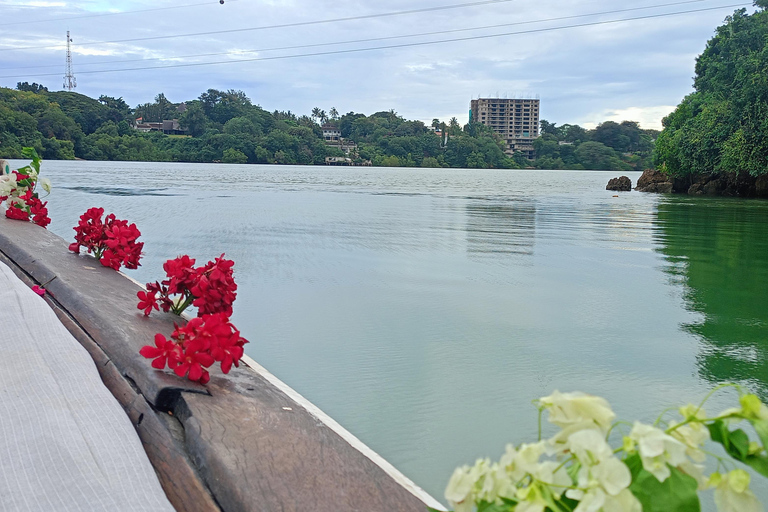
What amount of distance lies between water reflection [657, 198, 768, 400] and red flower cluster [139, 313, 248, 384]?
2.52 metres

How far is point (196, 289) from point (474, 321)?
2.48 meters

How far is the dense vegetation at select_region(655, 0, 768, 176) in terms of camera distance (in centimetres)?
1980

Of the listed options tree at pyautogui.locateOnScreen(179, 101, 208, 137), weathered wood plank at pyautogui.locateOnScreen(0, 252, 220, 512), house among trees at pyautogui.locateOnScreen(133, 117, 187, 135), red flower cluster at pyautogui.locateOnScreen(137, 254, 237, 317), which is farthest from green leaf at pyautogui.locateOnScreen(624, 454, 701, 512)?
house among trees at pyautogui.locateOnScreen(133, 117, 187, 135)

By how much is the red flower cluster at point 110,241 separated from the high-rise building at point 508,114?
125 metres

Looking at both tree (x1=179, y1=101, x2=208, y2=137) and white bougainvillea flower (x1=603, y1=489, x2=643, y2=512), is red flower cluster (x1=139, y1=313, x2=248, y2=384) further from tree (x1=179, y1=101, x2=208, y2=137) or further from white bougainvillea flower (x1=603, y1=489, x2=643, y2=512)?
tree (x1=179, y1=101, x2=208, y2=137)

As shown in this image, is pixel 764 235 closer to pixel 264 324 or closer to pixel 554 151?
pixel 264 324

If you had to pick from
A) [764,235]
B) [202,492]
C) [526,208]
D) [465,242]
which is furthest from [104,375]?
[526,208]

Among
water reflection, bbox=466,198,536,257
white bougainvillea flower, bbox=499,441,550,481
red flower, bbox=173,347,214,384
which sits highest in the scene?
white bougainvillea flower, bbox=499,441,550,481

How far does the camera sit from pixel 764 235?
9.54 meters

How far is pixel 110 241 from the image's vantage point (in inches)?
111

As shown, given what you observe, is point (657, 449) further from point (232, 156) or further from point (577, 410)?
point (232, 156)

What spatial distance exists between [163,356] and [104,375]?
19 centimetres

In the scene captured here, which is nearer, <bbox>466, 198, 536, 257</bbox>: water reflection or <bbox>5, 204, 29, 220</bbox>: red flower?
<bbox>5, 204, 29, 220</bbox>: red flower

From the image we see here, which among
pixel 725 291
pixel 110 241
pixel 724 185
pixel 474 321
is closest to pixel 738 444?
pixel 110 241
